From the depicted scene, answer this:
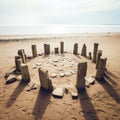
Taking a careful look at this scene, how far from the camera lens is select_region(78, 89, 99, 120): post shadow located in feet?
11.9

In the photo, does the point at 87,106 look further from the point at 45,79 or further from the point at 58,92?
the point at 45,79

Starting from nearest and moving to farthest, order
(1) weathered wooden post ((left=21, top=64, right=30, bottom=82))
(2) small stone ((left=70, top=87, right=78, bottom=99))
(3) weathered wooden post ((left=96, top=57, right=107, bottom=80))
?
1. (2) small stone ((left=70, top=87, right=78, bottom=99))
2. (1) weathered wooden post ((left=21, top=64, right=30, bottom=82))
3. (3) weathered wooden post ((left=96, top=57, right=107, bottom=80))

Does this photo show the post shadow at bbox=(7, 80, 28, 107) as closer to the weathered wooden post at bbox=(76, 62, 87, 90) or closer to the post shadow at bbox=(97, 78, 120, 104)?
the weathered wooden post at bbox=(76, 62, 87, 90)

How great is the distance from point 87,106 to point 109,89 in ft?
5.03

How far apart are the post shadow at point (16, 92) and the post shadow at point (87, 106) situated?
251 cm

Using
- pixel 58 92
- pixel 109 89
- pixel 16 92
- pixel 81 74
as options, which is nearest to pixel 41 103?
pixel 58 92

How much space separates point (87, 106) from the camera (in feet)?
13.1

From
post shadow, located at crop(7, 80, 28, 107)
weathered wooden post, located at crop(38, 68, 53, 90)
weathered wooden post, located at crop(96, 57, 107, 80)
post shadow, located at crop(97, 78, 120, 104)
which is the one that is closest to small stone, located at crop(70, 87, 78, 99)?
weathered wooden post, located at crop(38, 68, 53, 90)

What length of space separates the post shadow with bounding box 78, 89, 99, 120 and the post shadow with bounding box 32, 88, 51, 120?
1273mm

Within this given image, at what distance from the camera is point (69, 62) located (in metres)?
8.16

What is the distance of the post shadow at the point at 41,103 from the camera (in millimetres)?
3696

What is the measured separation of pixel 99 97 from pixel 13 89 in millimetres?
3651

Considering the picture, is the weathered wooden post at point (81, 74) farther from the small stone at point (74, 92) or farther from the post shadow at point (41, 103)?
the post shadow at point (41, 103)

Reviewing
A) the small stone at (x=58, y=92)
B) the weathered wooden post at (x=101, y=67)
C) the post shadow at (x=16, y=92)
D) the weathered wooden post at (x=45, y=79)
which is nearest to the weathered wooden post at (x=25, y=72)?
the post shadow at (x=16, y=92)
